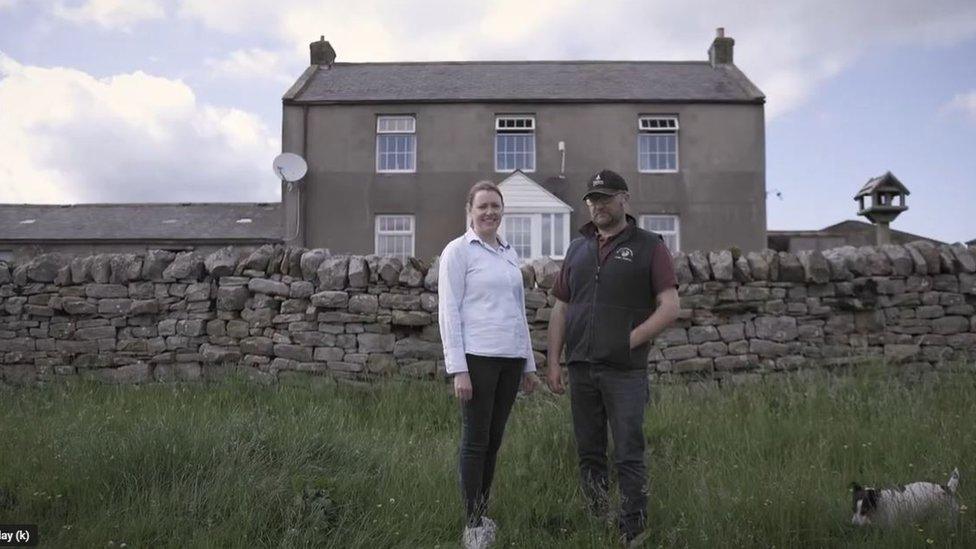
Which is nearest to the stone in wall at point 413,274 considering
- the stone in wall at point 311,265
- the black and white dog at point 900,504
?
the stone in wall at point 311,265

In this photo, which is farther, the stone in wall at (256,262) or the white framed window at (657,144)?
the white framed window at (657,144)

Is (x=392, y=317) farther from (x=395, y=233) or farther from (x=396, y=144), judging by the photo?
(x=396, y=144)

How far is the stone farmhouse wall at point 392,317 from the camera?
6992 millimetres

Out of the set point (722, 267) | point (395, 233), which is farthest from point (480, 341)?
point (395, 233)

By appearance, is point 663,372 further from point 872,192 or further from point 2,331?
point 872,192

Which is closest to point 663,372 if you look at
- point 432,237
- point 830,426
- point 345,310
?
point 830,426

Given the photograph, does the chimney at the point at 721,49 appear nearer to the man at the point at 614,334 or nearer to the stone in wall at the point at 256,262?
the stone in wall at the point at 256,262

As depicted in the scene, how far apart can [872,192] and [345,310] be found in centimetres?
1261

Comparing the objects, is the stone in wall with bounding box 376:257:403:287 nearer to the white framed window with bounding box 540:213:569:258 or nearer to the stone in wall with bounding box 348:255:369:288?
the stone in wall with bounding box 348:255:369:288

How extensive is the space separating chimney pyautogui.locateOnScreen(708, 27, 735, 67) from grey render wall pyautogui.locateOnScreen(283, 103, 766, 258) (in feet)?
10.4

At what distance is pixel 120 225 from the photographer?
65.7ft

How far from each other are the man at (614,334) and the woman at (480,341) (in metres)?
0.36

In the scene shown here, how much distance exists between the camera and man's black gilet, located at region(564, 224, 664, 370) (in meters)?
3.74

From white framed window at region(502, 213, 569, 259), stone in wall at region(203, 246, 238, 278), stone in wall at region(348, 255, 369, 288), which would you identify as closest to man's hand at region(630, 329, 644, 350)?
stone in wall at region(348, 255, 369, 288)
